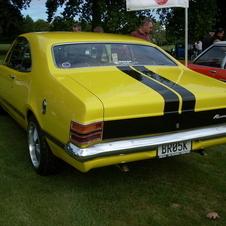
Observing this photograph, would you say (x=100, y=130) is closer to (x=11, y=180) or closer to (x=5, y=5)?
(x=11, y=180)

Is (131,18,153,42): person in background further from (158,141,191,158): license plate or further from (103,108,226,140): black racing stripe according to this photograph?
(158,141,191,158): license plate

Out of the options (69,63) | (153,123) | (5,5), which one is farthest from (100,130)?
(5,5)

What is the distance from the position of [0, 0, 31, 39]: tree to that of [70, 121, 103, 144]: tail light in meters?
30.6

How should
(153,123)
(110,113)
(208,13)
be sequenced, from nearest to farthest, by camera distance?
(110,113) < (153,123) < (208,13)

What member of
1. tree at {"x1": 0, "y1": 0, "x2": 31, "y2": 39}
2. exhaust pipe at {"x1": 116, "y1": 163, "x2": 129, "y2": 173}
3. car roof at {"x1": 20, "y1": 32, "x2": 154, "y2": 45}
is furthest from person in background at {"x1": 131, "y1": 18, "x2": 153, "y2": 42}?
tree at {"x1": 0, "y1": 0, "x2": 31, "y2": 39}

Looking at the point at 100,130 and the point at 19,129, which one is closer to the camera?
the point at 100,130

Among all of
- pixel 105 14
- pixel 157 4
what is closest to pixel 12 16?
pixel 105 14

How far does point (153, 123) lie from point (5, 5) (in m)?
30.9

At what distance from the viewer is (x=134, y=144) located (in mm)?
2951

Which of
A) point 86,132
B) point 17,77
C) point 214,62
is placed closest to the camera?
point 86,132

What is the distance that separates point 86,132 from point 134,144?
0.46 meters

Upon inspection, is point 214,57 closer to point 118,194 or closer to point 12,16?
point 118,194

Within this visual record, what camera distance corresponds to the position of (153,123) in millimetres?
3033

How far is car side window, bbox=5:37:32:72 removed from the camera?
418cm
